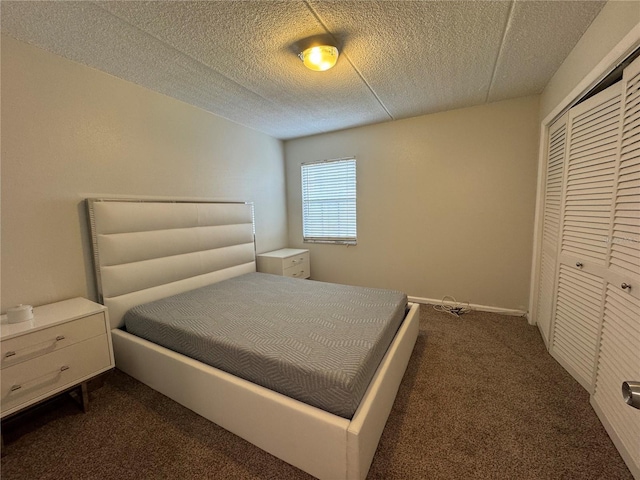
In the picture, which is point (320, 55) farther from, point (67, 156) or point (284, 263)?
point (284, 263)

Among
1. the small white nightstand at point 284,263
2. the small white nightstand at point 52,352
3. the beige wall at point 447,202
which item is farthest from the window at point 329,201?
the small white nightstand at point 52,352

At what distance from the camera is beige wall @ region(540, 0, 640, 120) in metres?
1.30

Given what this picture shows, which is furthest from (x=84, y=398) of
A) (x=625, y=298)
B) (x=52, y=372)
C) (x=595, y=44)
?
(x=595, y=44)

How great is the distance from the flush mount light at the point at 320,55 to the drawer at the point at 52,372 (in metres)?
2.36

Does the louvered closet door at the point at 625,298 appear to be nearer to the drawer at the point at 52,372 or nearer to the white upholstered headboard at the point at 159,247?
the drawer at the point at 52,372

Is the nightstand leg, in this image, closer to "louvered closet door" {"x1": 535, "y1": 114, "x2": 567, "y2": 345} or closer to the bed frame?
the bed frame

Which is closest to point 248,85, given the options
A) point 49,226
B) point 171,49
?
point 171,49

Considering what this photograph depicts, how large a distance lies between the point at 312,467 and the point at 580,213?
2.36 meters

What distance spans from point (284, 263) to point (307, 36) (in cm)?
244

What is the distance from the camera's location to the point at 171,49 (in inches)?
72.8

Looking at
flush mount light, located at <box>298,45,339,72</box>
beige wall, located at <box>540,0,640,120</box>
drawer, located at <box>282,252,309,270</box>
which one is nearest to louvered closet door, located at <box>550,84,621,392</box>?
beige wall, located at <box>540,0,640,120</box>

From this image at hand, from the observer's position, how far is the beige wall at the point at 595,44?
1.30 meters

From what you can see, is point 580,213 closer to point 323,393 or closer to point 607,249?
point 607,249

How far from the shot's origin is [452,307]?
326cm
